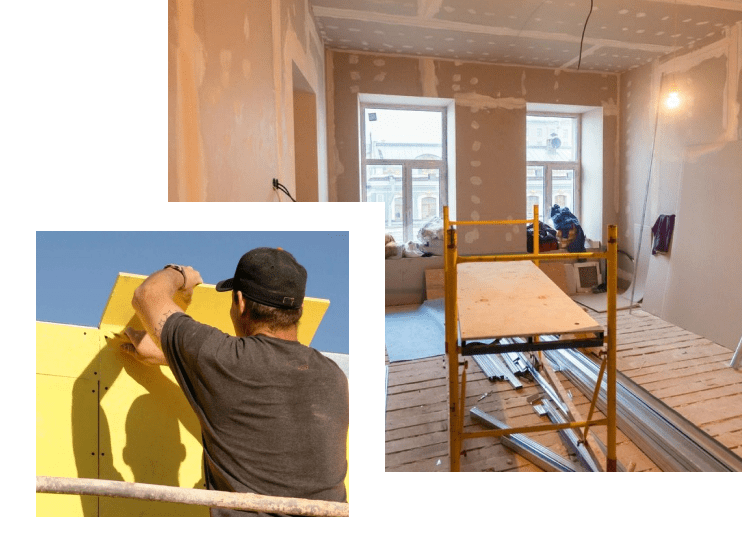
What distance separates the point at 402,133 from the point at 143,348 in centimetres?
234

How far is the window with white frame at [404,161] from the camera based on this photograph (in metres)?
2.77

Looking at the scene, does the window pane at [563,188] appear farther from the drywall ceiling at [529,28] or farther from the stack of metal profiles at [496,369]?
the stack of metal profiles at [496,369]

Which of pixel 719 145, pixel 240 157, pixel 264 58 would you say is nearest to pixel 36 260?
pixel 240 157

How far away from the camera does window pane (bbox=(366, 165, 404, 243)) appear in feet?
9.20

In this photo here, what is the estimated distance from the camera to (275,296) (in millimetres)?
810

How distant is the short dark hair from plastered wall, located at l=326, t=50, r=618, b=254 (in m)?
2.13

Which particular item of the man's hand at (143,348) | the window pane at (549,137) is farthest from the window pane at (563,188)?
the man's hand at (143,348)

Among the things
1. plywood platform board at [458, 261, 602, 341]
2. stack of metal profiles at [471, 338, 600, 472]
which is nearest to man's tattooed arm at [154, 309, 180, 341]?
plywood platform board at [458, 261, 602, 341]

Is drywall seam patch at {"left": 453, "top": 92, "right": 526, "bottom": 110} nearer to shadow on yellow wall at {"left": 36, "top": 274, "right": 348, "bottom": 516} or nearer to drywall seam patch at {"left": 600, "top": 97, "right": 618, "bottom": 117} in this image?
drywall seam patch at {"left": 600, "top": 97, "right": 618, "bottom": 117}

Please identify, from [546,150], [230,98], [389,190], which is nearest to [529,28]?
[546,150]

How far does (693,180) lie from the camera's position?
8.11 ft

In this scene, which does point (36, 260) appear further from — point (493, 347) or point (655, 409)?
point (655, 409)

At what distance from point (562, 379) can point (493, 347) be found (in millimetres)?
1363

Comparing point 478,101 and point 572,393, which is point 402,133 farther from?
point 572,393
